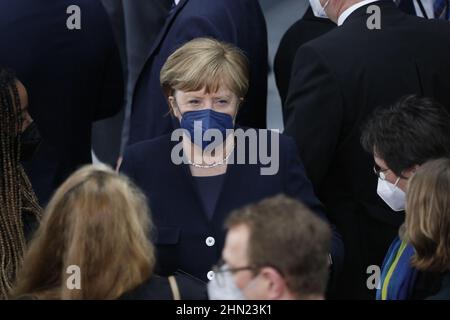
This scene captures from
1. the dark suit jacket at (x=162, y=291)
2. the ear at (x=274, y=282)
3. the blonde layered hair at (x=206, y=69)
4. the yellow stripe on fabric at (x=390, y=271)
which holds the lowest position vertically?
the yellow stripe on fabric at (x=390, y=271)

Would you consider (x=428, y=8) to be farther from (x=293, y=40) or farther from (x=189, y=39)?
(x=189, y=39)

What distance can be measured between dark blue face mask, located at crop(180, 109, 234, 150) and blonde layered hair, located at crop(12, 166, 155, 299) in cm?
81

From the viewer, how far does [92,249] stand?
3408mm

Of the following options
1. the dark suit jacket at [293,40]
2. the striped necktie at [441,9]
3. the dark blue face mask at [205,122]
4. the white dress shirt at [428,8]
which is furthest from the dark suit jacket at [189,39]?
the striped necktie at [441,9]

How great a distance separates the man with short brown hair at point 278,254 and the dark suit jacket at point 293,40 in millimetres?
2395

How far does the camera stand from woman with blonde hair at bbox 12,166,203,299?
3413 millimetres

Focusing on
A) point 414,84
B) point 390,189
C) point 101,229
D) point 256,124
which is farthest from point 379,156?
point 101,229

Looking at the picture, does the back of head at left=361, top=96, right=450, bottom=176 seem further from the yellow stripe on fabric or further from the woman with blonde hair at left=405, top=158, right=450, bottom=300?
the woman with blonde hair at left=405, top=158, right=450, bottom=300

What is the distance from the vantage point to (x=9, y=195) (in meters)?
4.10

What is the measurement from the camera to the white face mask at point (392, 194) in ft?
14.5

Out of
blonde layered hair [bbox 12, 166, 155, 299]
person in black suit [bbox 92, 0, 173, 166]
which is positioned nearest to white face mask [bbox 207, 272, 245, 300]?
blonde layered hair [bbox 12, 166, 155, 299]

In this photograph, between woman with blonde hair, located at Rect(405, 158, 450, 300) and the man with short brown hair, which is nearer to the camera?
the man with short brown hair

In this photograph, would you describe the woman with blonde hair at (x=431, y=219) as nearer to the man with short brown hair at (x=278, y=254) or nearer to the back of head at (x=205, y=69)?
the man with short brown hair at (x=278, y=254)
